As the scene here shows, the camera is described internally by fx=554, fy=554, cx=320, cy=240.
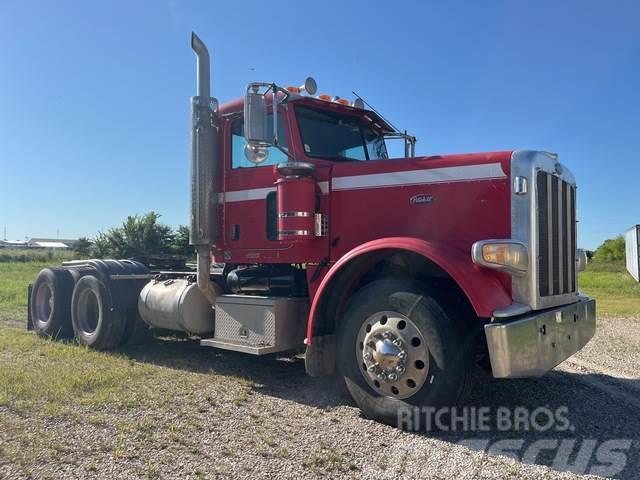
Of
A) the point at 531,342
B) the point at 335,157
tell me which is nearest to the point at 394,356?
the point at 531,342

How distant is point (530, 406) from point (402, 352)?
1.63 meters

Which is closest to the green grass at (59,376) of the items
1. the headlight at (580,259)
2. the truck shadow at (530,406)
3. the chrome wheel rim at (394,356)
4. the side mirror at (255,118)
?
the truck shadow at (530,406)

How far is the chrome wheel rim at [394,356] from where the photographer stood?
14.6ft

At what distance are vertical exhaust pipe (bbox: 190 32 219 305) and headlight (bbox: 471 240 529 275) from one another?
336 centimetres

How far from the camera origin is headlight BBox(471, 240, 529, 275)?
14.2 ft

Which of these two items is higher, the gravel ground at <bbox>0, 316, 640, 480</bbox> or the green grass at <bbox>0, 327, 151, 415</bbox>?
the green grass at <bbox>0, 327, 151, 415</bbox>

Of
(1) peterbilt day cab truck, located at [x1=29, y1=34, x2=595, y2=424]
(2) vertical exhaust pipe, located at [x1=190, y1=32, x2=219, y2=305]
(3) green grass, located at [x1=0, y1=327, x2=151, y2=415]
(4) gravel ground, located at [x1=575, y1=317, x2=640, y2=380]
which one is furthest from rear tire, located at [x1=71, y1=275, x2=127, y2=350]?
(4) gravel ground, located at [x1=575, y1=317, x2=640, y2=380]

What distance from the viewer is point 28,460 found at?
12.3 feet

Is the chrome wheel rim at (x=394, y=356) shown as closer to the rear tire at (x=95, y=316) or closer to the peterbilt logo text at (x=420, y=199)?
the peterbilt logo text at (x=420, y=199)

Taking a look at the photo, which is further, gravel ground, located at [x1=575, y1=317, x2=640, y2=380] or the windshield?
gravel ground, located at [x1=575, y1=317, x2=640, y2=380]

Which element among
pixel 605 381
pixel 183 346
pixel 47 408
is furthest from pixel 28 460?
pixel 605 381

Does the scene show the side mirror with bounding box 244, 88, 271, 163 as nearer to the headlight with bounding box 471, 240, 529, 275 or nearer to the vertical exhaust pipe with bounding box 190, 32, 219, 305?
the vertical exhaust pipe with bounding box 190, 32, 219, 305

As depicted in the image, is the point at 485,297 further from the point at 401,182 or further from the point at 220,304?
the point at 220,304

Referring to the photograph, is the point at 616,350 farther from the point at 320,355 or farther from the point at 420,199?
the point at 320,355
